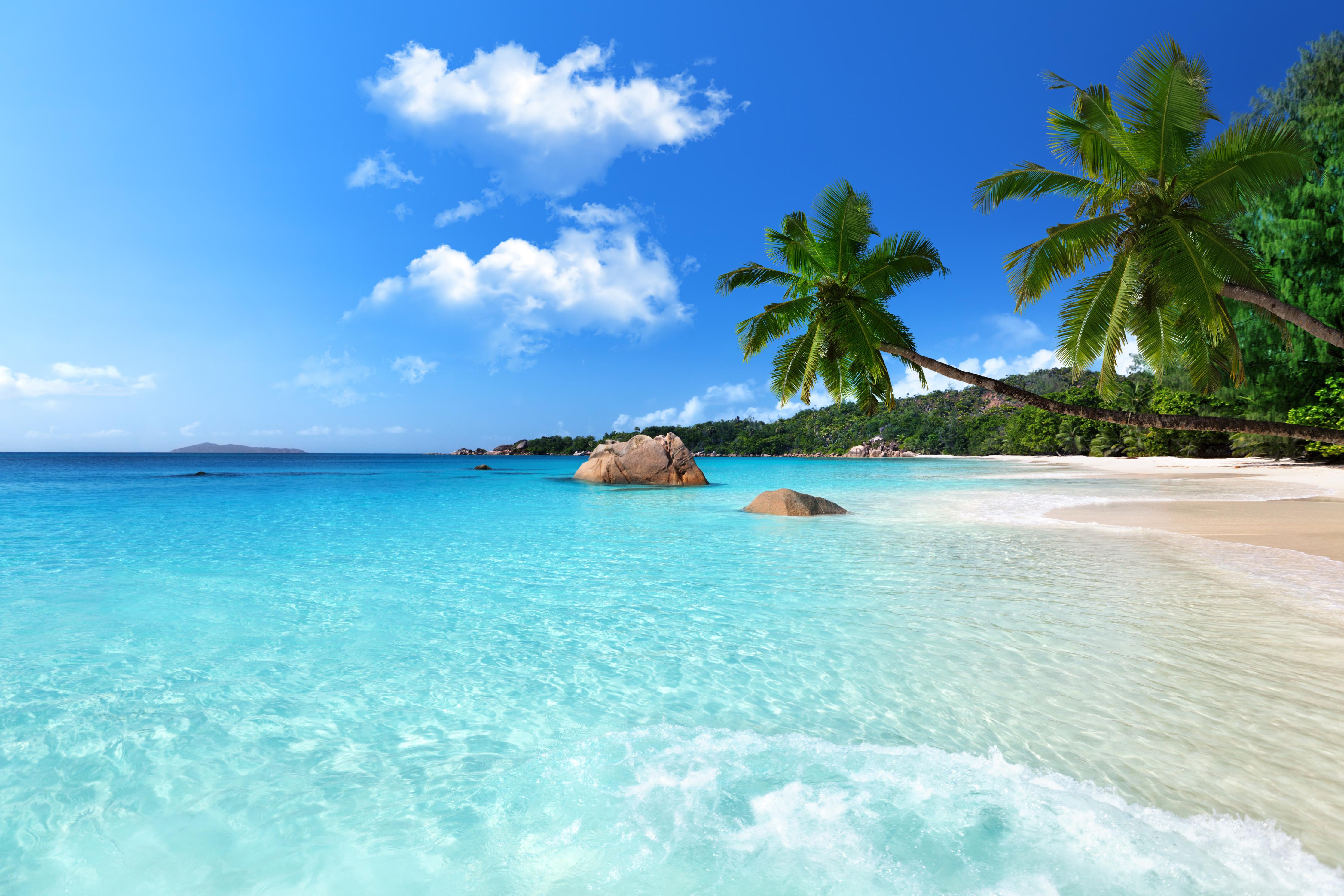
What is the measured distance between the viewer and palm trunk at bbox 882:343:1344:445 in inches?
360

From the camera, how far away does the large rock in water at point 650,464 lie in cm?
2827

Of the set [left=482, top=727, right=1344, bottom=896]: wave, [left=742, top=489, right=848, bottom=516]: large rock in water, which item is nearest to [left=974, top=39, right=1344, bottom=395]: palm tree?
[left=742, top=489, right=848, bottom=516]: large rock in water

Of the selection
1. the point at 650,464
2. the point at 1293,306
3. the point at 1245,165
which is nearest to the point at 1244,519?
the point at 1293,306

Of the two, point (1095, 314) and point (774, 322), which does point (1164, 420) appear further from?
point (774, 322)

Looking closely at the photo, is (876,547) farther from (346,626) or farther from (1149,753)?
(346,626)

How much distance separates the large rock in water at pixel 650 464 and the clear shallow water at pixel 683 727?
18710 mm

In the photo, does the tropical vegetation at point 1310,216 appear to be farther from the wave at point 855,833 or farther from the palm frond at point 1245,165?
the wave at point 855,833

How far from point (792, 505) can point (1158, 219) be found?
9.30m

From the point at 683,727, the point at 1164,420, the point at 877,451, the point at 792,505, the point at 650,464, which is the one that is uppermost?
the point at 1164,420

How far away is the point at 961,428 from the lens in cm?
9719

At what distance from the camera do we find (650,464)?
93.5 ft

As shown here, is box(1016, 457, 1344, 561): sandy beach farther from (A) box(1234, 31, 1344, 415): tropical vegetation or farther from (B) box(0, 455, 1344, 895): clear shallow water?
(A) box(1234, 31, 1344, 415): tropical vegetation

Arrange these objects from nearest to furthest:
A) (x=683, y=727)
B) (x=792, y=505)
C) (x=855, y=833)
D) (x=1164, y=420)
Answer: (x=855, y=833)
(x=683, y=727)
(x=1164, y=420)
(x=792, y=505)

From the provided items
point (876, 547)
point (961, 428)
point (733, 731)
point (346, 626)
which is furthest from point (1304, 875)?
point (961, 428)
